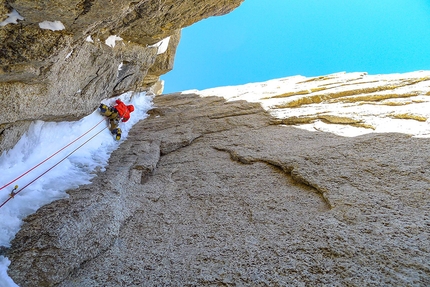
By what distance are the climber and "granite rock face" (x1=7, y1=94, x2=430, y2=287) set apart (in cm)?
265

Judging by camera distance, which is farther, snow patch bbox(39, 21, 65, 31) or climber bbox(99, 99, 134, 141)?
climber bbox(99, 99, 134, 141)

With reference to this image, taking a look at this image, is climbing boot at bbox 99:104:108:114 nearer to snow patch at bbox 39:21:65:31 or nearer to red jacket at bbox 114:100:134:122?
red jacket at bbox 114:100:134:122

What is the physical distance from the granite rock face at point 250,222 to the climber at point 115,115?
104 inches

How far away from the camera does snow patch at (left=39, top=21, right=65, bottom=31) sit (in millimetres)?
4094

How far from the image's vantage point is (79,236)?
4.26 m

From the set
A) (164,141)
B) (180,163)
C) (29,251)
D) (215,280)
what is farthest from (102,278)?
(164,141)

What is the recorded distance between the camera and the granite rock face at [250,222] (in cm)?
350

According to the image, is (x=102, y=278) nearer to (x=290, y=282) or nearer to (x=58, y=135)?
(x=290, y=282)

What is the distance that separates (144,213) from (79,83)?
13.7ft

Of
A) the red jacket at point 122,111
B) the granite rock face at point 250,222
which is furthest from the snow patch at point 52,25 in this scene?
the red jacket at point 122,111

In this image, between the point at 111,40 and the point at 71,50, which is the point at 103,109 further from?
the point at 71,50

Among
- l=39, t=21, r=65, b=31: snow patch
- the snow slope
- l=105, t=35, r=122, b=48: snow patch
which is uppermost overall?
l=105, t=35, r=122, b=48: snow patch

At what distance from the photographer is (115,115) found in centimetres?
1043

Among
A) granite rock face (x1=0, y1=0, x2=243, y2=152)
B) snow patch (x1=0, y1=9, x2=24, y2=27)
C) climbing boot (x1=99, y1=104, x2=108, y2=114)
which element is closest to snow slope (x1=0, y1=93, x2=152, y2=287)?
climbing boot (x1=99, y1=104, x2=108, y2=114)
